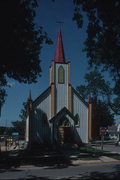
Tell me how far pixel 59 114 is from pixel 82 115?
11.3ft

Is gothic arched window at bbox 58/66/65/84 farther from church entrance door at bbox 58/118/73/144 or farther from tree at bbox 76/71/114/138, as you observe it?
tree at bbox 76/71/114/138

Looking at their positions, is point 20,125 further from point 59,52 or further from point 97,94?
point 59,52

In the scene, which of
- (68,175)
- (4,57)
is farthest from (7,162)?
(4,57)

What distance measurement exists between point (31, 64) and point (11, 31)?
11.2 m

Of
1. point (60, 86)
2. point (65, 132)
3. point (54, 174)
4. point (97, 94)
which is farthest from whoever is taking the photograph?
point (97, 94)

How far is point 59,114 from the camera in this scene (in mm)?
33469

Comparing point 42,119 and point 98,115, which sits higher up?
point 98,115

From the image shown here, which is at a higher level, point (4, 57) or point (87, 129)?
point (4, 57)

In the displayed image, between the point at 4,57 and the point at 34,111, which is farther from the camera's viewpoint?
the point at 34,111

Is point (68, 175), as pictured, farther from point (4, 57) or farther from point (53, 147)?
point (53, 147)

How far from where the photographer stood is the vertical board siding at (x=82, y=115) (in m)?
34.8

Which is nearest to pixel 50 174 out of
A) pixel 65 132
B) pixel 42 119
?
pixel 42 119

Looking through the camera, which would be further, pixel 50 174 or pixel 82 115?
pixel 82 115

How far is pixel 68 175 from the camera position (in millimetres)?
14523
